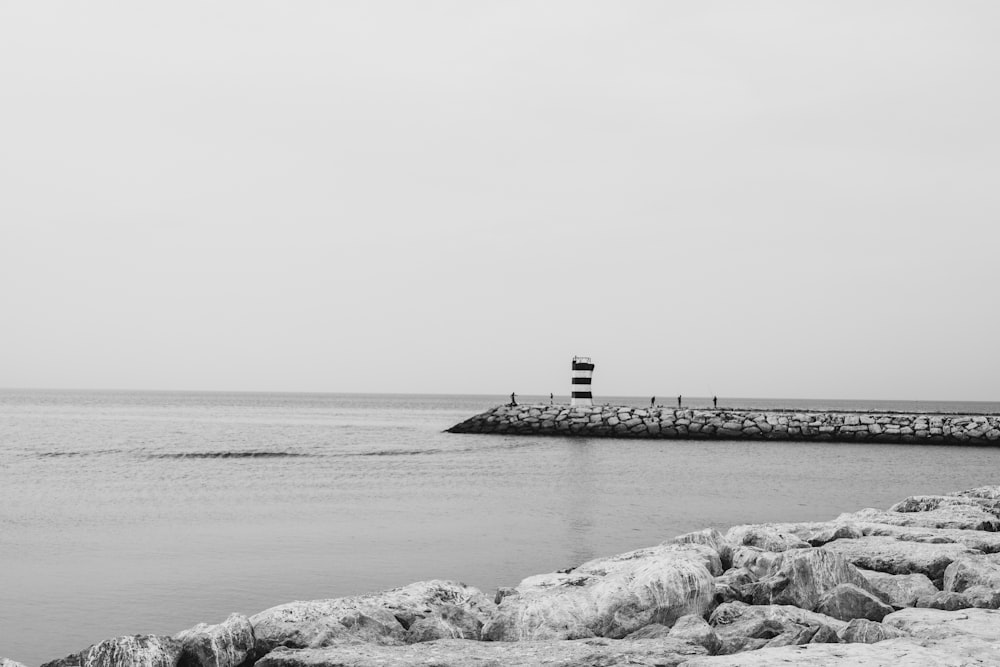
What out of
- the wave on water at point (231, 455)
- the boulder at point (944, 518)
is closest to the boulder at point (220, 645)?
the boulder at point (944, 518)

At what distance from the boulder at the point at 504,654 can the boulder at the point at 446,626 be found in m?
0.37

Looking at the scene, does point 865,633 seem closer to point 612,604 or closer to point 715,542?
point 612,604

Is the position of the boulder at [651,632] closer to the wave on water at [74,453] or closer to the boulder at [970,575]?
the boulder at [970,575]

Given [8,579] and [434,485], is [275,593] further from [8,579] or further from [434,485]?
[434,485]

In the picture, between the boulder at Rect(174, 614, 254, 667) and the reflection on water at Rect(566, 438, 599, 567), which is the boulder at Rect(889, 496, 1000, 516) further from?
the boulder at Rect(174, 614, 254, 667)

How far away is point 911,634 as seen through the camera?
4230 mm

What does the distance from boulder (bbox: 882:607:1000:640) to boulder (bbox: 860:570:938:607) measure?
0.58 metres

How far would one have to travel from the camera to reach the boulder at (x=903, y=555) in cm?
605

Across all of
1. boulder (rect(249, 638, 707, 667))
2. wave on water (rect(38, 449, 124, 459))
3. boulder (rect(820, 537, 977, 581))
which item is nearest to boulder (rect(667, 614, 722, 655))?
boulder (rect(249, 638, 707, 667))

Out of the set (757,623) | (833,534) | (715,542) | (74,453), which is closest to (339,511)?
(715,542)

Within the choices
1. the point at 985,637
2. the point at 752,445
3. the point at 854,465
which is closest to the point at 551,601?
the point at 985,637

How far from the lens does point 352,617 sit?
15.6ft

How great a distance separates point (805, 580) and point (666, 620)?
0.93m

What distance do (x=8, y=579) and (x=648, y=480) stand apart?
1124 cm
